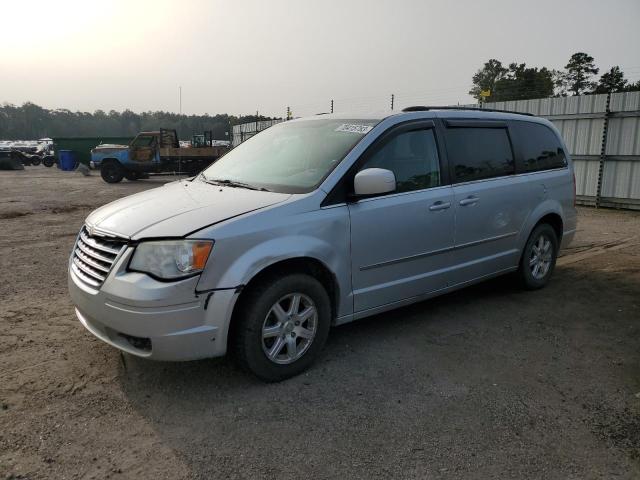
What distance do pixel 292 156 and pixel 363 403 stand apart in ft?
6.36

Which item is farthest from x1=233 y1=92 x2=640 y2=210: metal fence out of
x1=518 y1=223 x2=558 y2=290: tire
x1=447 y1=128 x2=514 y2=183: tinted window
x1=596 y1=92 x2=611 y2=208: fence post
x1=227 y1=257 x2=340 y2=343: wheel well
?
x1=227 y1=257 x2=340 y2=343: wheel well

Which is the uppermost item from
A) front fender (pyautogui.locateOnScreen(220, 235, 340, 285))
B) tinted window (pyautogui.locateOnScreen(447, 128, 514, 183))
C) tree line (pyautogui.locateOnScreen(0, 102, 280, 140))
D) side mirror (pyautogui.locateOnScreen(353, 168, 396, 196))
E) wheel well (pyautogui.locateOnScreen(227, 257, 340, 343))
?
tree line (pyautogui.locateOnScreen(0, 102, 280, 140))

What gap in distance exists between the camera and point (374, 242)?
3639mm

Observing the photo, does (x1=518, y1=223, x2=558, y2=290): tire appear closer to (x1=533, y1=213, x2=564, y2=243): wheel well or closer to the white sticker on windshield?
(x1=533, y1=213, x2=564, y2=243): wheel well

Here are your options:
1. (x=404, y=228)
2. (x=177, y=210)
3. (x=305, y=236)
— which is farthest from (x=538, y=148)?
(x=177, y=210)

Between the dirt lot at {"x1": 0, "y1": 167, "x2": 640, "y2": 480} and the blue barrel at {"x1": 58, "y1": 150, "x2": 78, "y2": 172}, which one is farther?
the blue barrel at {"x1": 58, "y1": 150, "x2": 78, "y2": 172}

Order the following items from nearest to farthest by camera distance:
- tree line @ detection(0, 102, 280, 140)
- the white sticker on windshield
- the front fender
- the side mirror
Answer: the front fender
the side mirror
the white sticker on windshield
tree line @ detection(0, 102, 280, 140)

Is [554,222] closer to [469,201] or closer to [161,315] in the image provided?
[469,201]

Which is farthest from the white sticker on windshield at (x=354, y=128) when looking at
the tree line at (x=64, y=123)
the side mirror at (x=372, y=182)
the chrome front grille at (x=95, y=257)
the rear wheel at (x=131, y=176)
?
the tree line at (x=64, y=123)

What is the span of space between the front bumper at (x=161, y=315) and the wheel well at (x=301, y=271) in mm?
140

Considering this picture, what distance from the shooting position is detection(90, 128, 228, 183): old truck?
69.9ft

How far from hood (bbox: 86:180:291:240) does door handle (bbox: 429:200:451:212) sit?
1253 mm

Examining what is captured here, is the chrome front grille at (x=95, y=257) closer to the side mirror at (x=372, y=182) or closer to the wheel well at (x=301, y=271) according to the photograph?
the wheel well at (x=301, y=271)

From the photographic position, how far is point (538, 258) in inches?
208
